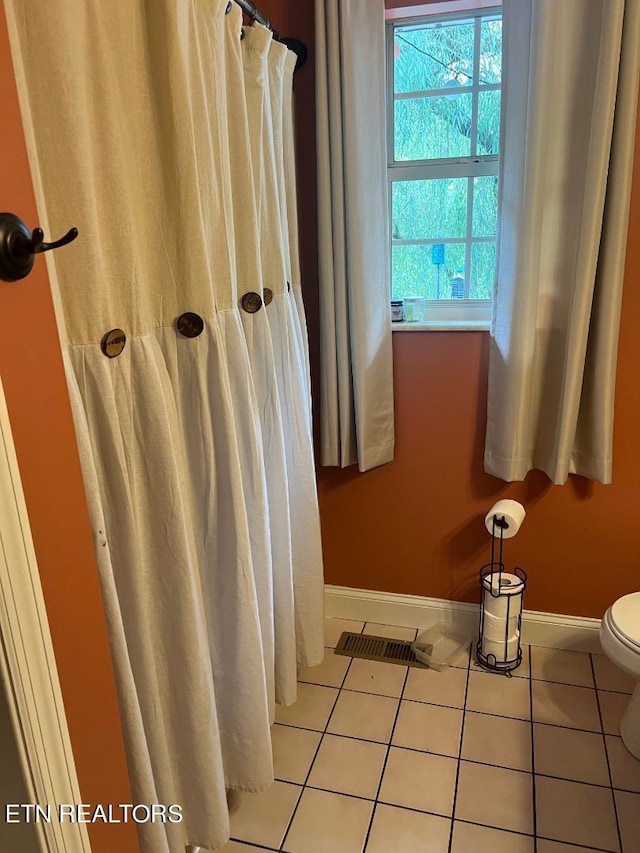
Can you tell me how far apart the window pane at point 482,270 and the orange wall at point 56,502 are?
1554 mm

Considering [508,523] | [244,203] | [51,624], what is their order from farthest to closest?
[508,523] < [244,203] < [51,624]

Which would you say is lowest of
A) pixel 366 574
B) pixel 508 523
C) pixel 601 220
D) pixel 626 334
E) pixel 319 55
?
pixel 366 574

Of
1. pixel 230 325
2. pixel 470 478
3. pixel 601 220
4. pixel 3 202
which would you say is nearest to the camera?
pixel 3 202

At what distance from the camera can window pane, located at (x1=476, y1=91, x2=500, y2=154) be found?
1.92 meters

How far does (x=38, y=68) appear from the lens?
89cm

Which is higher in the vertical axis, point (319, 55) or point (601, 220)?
point (319, 55)

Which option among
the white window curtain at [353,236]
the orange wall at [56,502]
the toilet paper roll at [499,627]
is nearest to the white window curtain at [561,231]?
the white window curtain at [353,236]

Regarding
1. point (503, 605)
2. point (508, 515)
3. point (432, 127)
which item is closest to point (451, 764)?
point (503, 605)

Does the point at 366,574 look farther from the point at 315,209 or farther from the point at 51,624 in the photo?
the point at 51,624

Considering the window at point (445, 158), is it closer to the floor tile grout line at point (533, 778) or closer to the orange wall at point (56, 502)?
the floor tile grout line at point (533, 778)

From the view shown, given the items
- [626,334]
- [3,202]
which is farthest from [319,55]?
[3,202]

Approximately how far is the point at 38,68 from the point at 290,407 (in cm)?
95

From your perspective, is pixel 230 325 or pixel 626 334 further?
pixel 626 334

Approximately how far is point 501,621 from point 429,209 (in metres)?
1.36
